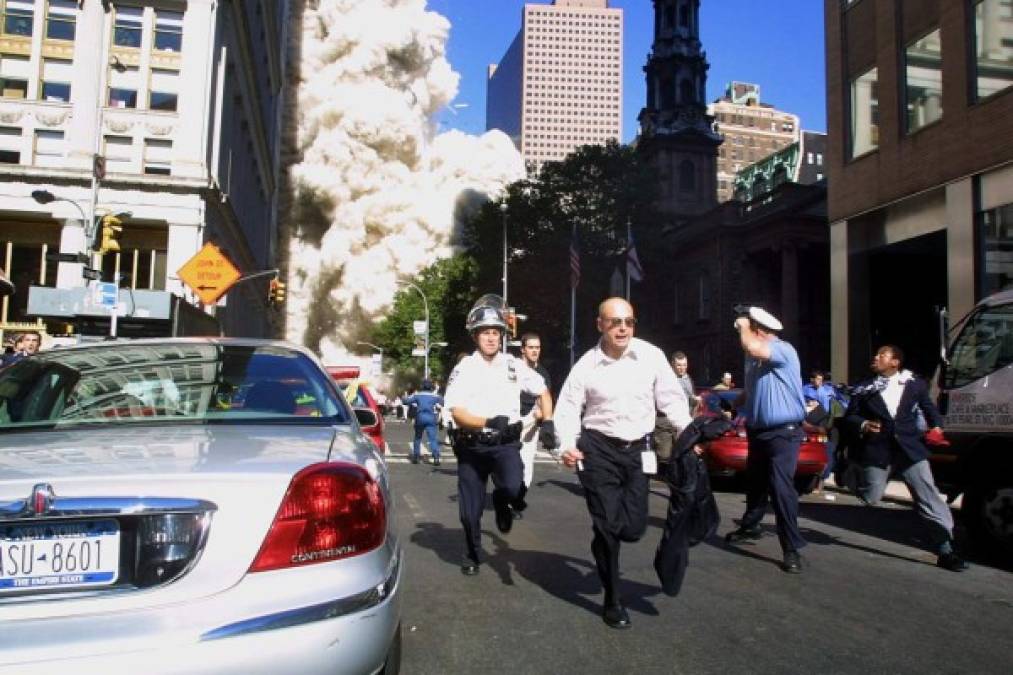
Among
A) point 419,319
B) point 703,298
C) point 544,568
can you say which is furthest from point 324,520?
point 419,319

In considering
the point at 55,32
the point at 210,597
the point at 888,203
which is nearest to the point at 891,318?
the point at 888,203

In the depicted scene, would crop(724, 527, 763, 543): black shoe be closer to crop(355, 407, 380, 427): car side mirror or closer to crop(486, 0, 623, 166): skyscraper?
crop(355, 407, 380, 427): car side mirror

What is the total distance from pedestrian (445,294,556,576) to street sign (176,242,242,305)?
13.8m

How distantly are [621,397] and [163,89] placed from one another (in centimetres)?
2918

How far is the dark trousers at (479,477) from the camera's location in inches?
225

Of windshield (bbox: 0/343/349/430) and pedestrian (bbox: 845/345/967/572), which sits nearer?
windshield (bbox: 0/343/349/430)

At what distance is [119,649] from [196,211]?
28.5 metres

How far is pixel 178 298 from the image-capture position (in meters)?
25.7

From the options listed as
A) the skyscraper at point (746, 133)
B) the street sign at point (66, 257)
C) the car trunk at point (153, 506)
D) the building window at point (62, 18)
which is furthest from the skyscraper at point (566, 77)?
the car trunk at point (153, 506)

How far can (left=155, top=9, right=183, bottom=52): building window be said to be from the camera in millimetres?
29469

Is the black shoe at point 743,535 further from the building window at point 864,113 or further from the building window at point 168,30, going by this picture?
the building window at point 168,30

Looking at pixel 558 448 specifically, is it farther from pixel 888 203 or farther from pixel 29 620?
pixel 888 203

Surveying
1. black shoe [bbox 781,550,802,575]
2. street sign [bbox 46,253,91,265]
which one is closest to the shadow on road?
black shoe [bbox 781,550,802,575]

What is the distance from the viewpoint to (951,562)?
19.9 feet
